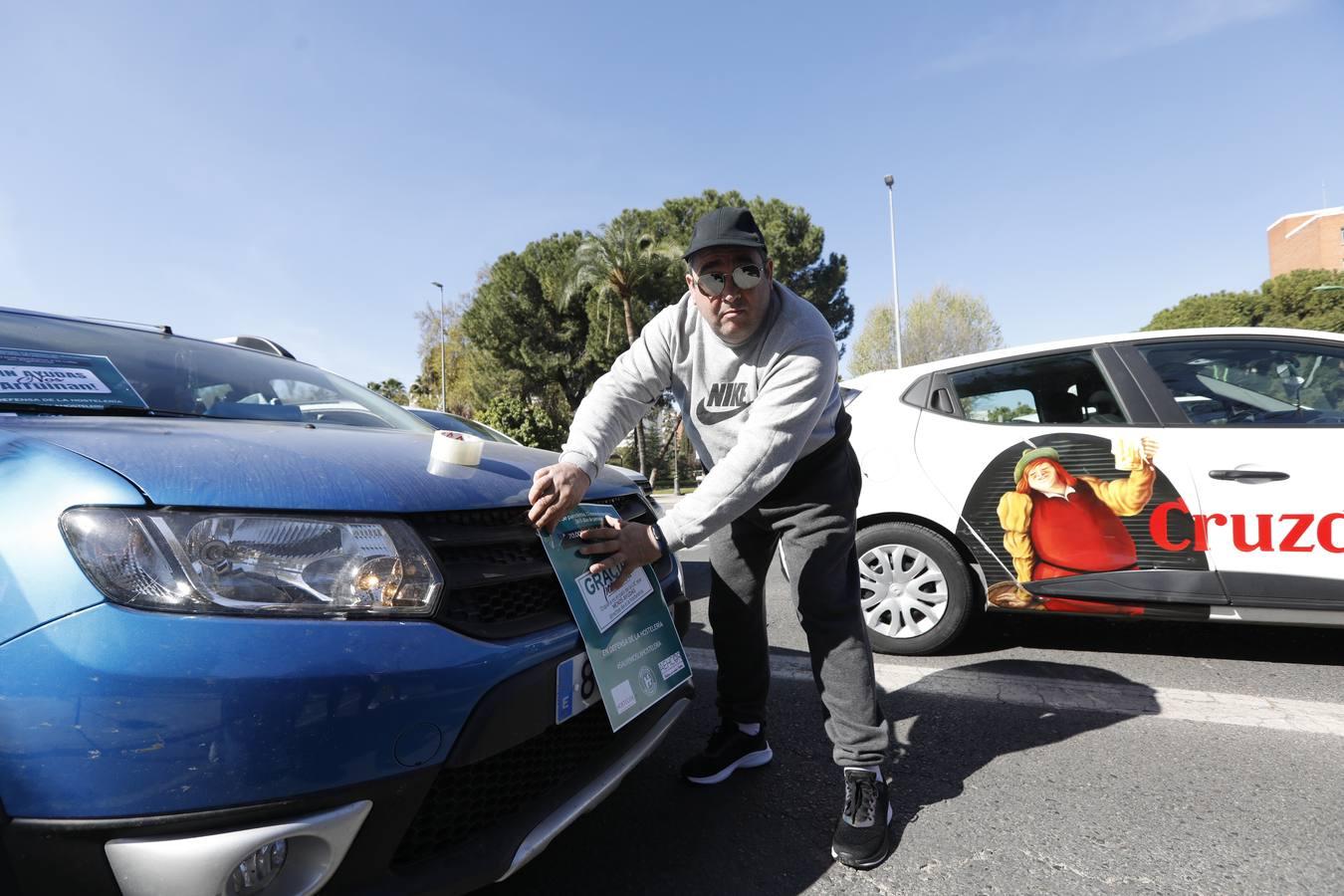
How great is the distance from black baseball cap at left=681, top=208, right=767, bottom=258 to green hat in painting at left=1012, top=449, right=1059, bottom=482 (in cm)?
184

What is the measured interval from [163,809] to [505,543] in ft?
2.14

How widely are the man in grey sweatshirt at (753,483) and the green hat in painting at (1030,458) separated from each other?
4.62 feet

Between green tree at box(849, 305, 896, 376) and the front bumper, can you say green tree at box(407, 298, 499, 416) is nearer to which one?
green tree at box(849, 305, 896, 376)

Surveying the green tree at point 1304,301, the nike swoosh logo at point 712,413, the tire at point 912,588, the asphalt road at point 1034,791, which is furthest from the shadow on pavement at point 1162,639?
the green tree at point 1304,301

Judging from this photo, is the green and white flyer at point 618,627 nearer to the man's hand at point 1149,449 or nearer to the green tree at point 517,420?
the man's hand at point 1149,449

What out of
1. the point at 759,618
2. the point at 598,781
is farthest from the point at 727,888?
the point at 759,618

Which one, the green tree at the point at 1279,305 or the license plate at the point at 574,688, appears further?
the green tree at the point at 1279,305

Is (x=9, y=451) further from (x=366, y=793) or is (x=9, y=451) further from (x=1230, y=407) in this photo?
(x=1230, y=407)

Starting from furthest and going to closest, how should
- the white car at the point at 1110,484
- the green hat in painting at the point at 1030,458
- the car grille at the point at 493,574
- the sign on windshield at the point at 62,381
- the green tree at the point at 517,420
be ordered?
the green tree at the point at 517,420, the green hat in painting at the point at 1030,458, the white car at the point at 1110,484, the sign on windshield at the point at 62,381, the car grille at the point at 493,574

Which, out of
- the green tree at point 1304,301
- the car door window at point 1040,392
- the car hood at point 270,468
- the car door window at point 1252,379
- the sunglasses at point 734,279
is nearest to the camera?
the car hood at point 270,468

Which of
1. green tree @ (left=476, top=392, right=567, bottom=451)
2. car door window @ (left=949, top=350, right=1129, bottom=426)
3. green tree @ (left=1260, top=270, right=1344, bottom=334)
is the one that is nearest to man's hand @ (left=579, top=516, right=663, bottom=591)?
car door window @ (left=949, top=350, right=1129, bottom=426)

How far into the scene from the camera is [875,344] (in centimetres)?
3250

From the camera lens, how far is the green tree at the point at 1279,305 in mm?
32344

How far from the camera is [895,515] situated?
3.38 m
